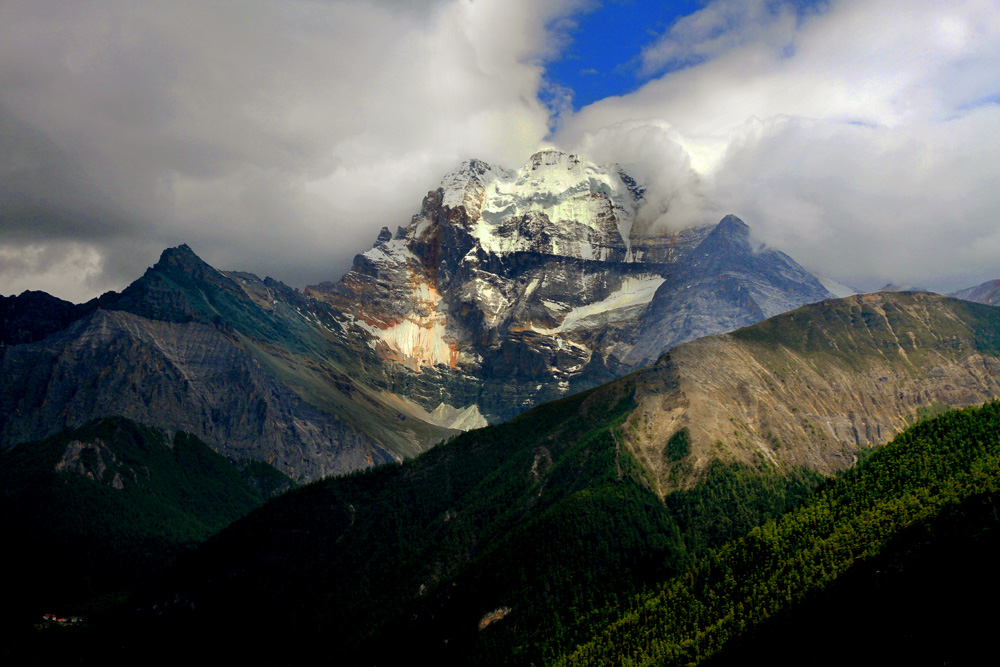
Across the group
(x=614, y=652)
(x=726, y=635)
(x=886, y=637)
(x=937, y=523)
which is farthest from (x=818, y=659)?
(x=614, y=652)

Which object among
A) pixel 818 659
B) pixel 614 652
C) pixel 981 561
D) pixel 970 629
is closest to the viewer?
pixel 970 629

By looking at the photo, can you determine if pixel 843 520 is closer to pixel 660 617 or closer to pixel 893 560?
pixel 893 560

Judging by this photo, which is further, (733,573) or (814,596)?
(733,573)

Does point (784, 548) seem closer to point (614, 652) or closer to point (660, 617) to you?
point (660, 617)

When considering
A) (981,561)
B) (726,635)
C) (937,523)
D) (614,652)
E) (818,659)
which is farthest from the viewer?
(614,652)

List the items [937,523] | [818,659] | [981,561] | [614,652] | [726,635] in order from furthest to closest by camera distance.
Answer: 1. [614,652]
2. [726,635]
3. [937,523]
4. [818,659]
5. [981,561]

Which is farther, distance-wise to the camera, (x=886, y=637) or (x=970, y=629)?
(x=886, y=637)

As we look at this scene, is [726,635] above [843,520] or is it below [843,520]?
below

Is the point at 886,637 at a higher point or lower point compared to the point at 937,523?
lower

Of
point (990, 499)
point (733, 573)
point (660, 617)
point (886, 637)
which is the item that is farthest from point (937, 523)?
point (660, 617)
